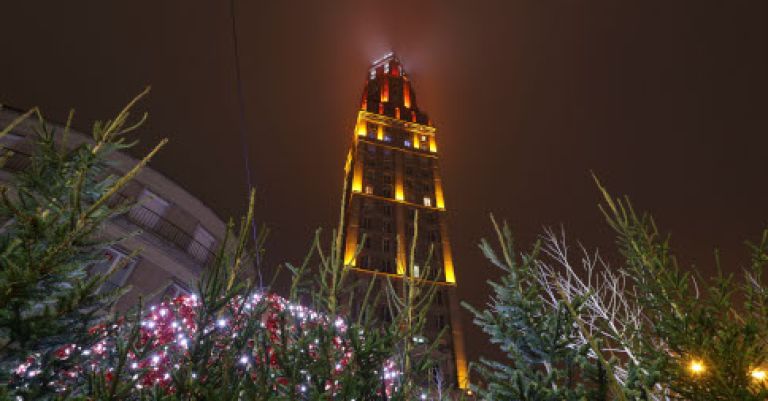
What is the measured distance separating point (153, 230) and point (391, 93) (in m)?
63.8

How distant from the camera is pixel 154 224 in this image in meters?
19.3

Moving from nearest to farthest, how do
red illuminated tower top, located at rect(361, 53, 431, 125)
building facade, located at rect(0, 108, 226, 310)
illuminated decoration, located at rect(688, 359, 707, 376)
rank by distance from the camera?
illuminated decoration, located at rect(688, 359, 707, 376) < building facade, located at rect(0, 108, 226, 310) < red illuminated tower top, located at rect(361, 53, 431, 125)

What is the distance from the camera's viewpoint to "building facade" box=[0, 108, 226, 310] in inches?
681

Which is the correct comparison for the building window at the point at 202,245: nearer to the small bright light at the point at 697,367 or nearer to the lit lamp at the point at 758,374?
the small bright light at the point at 697,367

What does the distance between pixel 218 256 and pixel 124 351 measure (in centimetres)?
144

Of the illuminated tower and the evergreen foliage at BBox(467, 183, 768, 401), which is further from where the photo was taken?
the illuminated tower

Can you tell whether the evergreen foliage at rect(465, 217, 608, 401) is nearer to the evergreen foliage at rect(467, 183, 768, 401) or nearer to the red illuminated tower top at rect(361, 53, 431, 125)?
the evergreen foliage at rect(467, 183, 768, 401)

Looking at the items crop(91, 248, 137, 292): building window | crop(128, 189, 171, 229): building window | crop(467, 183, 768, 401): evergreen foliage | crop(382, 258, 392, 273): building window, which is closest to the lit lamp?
crop(467, 183, 768, 401): evergreen foliage

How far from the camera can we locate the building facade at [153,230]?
56.7 feet

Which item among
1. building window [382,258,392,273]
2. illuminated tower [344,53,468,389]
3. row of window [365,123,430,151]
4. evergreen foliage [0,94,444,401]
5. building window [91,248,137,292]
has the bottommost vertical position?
evergreen foliage [0,94,444,401]

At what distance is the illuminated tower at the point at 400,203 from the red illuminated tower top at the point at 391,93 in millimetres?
257

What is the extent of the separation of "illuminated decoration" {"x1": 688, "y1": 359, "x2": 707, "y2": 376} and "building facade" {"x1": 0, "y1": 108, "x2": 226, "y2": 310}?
15.5 m

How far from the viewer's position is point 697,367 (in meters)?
6.90

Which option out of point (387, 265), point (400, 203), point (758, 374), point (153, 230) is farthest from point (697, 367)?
point (400, 203)
